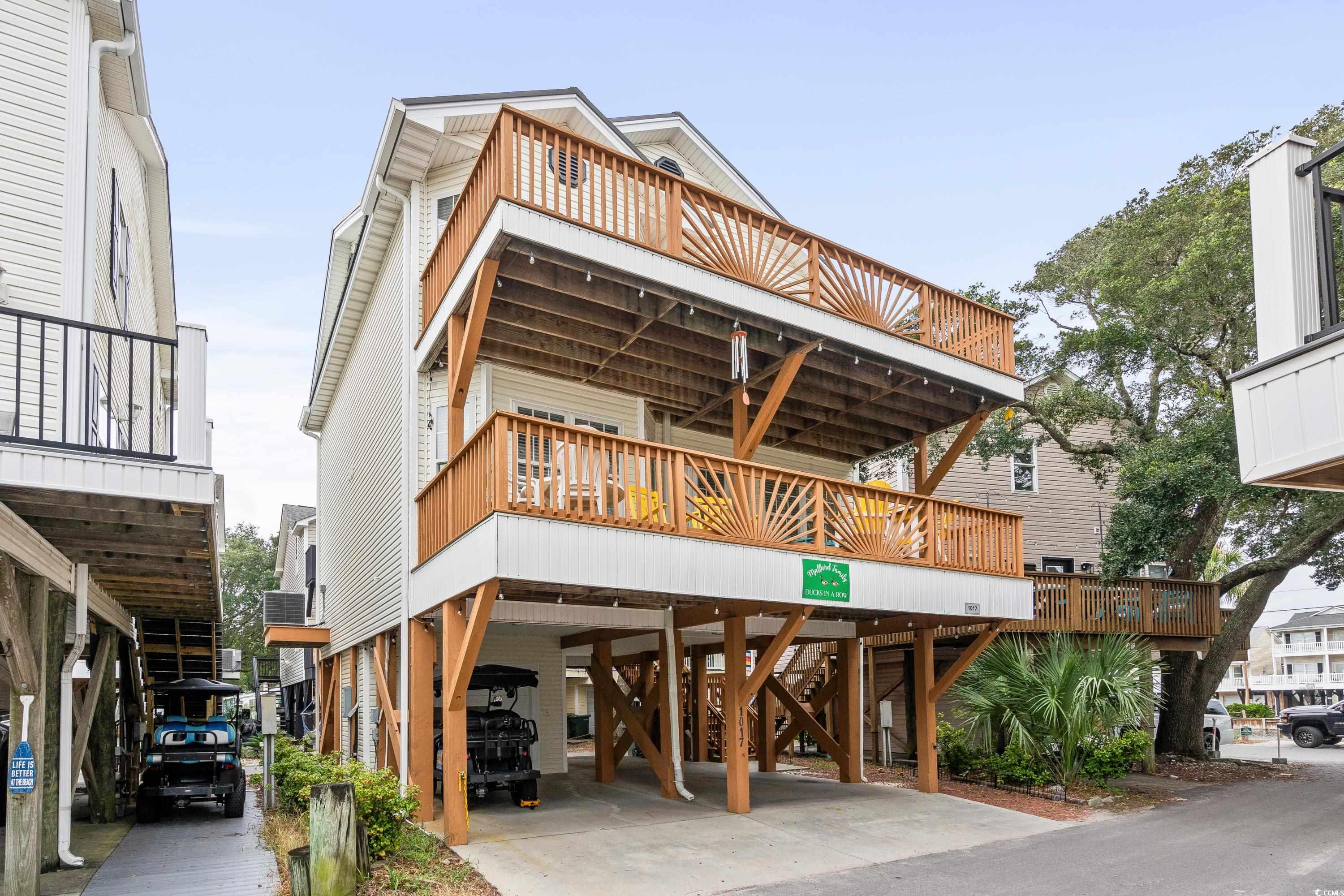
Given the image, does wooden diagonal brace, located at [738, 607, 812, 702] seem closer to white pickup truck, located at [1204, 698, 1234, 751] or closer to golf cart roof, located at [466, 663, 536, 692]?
golf cart roof, located at [466, 663, 536, 692]

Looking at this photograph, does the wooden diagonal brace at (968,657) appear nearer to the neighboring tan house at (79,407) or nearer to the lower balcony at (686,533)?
the lower balcony at (686,533)

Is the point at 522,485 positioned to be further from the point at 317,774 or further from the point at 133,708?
the point at 133,708

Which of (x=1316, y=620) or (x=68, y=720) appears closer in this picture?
(x=68, y=720)

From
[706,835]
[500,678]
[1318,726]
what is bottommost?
[1318,726]

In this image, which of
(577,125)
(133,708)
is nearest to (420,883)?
(577,125)

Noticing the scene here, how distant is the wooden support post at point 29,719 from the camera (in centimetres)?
884

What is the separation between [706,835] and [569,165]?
799cm

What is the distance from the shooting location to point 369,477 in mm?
17281

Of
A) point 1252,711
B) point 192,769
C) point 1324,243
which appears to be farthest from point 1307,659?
point 1324,243

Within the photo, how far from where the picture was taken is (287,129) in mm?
28969

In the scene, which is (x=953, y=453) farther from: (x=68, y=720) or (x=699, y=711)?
(x=68, y=720)

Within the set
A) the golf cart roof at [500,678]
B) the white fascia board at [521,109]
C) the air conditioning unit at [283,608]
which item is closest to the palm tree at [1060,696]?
the golf cart roof at [500,678]

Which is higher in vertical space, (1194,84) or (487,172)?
(1194,84)

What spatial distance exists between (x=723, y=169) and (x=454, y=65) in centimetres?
3647
